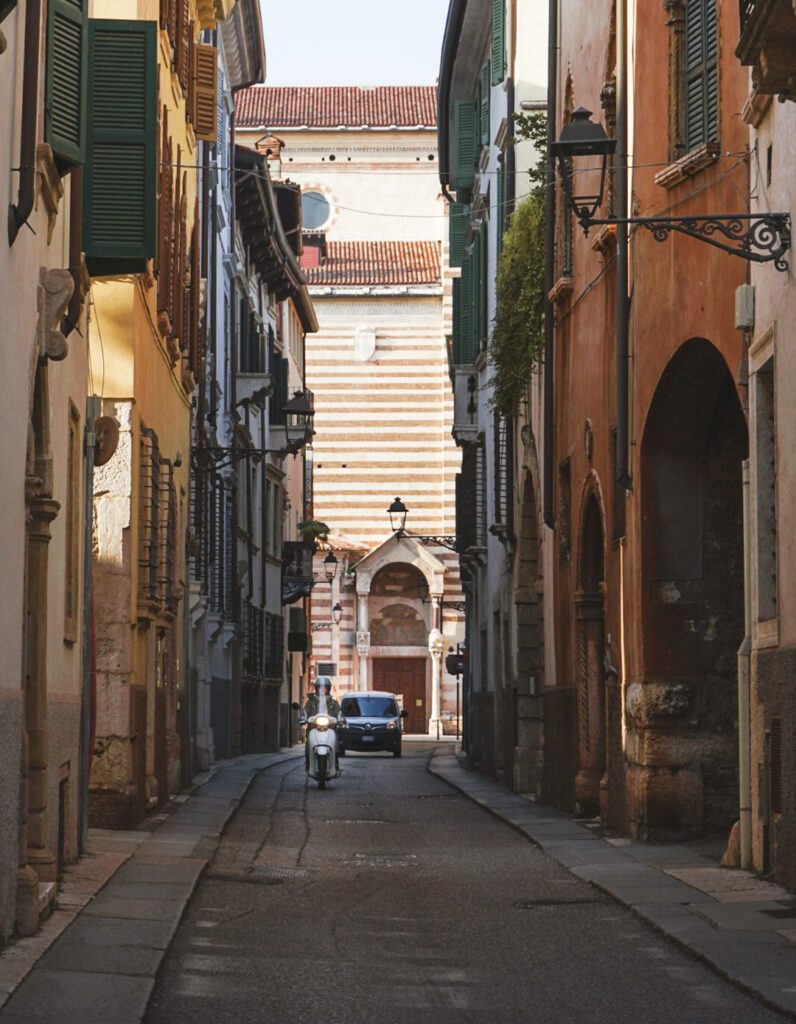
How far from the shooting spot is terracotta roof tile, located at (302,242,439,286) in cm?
6775

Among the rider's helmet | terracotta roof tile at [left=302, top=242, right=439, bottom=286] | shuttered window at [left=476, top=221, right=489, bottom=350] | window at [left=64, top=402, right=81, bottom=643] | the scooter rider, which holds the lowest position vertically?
the scooter rider

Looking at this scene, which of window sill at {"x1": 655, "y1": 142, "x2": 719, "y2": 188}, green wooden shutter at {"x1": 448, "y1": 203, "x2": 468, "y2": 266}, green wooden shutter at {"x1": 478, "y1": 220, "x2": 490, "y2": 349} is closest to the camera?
window sill at {"x1": 655, "y1": 142, "x2": 719, "y2": 188}

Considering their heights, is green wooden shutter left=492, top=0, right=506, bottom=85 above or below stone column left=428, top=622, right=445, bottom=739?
above

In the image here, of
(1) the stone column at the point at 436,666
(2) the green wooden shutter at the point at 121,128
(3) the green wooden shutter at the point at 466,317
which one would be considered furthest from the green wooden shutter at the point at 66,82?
(1) the stone column at the point at 436,666

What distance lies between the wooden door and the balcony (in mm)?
54986

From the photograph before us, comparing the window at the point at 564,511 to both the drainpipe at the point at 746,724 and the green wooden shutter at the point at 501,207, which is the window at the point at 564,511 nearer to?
the green wooden shutter at the point at 501,207

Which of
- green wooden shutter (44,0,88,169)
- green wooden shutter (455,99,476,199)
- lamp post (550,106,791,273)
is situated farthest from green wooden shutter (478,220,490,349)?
green wooden shutter (44,0,88,169)

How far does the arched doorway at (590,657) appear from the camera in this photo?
2141cm

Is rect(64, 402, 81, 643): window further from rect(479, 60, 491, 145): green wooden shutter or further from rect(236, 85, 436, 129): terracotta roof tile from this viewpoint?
rect(236, 85, 436, 129): terracotta roof tile

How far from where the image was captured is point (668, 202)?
1709 centimetres

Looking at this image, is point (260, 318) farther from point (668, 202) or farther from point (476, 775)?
point (668, 202)

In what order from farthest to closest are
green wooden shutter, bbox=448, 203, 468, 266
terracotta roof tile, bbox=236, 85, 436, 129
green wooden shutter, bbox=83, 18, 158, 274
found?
terracotta roof tile, bbox=236, 85, 436, 129, green wooden shutter, bbox=448, 203, 468, 266, green wooden shutter, bbox=83, 18, 158, 274

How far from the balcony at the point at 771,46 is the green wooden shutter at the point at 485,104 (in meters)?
23.8

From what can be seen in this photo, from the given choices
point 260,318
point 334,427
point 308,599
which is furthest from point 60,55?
point 334,427
